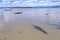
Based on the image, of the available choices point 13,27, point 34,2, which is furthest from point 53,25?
point 34,2

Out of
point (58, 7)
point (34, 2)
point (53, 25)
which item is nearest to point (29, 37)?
point (53, 25)

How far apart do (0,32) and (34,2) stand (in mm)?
2241

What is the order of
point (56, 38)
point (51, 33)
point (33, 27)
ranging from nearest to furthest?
point (56, 38) → point (51, 33) → point (33, 27)

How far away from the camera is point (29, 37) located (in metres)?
1.47

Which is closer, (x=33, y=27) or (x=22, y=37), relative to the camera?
(x=22, y=37)

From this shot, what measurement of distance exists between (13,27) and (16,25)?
0.29 feet

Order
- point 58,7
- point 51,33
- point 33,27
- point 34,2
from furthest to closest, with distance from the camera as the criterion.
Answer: point 34,2 < point 58,7 < point 33,27 < point 51,33

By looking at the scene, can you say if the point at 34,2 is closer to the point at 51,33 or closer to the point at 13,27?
the point at 13,27

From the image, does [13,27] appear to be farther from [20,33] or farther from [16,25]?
[20,33]

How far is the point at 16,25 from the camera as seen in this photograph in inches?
74.6

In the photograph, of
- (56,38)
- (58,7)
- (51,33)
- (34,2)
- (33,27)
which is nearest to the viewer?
(56,38)

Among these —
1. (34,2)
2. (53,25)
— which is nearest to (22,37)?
(53,25)

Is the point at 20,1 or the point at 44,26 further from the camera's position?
the point at 20,1

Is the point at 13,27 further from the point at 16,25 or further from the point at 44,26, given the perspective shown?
the point at 44,26
